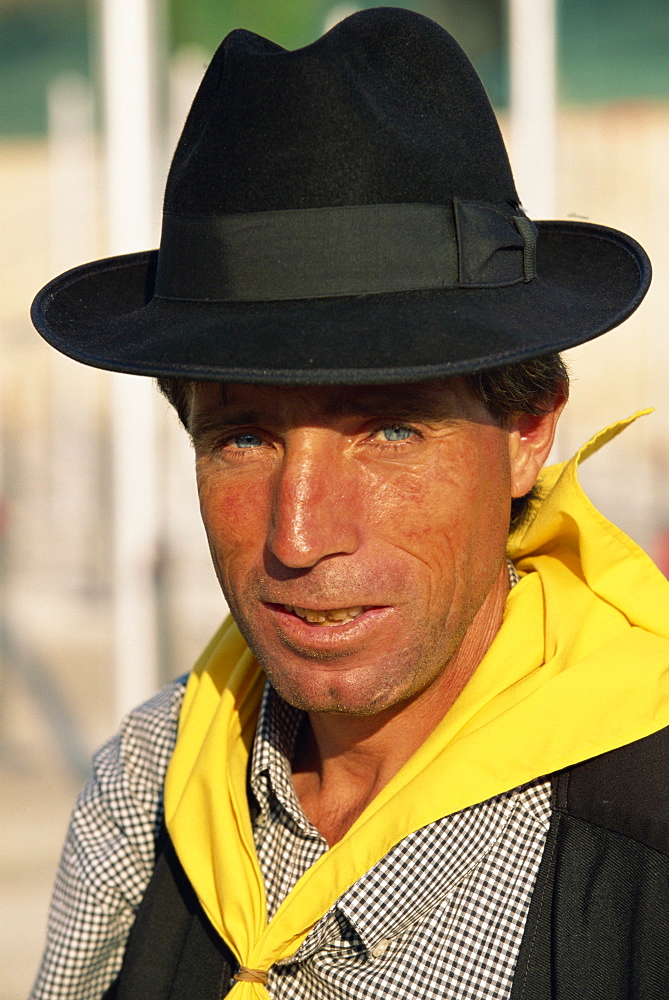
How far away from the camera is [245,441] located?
1.61 metres

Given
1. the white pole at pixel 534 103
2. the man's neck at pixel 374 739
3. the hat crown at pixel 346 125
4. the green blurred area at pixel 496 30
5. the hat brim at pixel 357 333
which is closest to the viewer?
the hat brim at pixel 357 333

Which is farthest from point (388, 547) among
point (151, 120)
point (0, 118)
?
point (0, 118)

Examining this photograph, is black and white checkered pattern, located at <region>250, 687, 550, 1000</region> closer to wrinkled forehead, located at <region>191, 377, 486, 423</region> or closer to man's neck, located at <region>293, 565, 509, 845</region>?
man's neck, located at <region>293, 565, 509, 845</region>

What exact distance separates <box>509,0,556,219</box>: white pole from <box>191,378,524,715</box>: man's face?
2846 millimetres

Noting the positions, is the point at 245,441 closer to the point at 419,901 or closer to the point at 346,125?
the point at 346,125

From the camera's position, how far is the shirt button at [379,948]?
5.00 ft

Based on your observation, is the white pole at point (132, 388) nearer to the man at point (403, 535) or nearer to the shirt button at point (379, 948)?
the man at point (403, 535)

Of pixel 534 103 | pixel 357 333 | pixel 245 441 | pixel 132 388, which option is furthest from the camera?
pixel 132 388

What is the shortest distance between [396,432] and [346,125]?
1.36 feet

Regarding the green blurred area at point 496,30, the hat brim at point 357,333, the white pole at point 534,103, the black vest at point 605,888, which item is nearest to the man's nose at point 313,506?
the hat brim at point 357,333

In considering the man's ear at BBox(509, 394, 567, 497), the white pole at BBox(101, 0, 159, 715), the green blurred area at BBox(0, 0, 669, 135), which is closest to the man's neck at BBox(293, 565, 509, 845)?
the man's ear at BBox(509, 394, 567, 497)

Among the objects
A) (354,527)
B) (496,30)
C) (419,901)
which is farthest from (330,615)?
(496,30)

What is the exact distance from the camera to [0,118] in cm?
521

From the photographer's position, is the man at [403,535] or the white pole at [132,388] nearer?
the man at [403,535]
